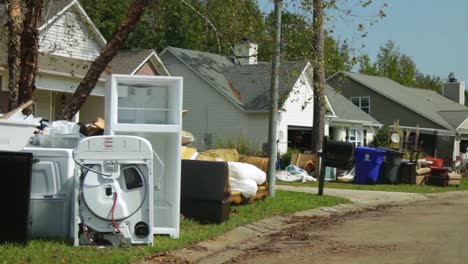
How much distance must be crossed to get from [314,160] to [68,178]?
1850cm

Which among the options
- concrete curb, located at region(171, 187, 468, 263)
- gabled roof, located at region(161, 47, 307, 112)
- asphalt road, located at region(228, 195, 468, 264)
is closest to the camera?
asphalt road, located at region(228, 195, 468, 264)

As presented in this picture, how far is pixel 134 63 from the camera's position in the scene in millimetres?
26344

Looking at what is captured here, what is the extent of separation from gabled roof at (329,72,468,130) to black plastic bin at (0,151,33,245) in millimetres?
36841

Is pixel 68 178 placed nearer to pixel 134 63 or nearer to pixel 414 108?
pixel 134 63

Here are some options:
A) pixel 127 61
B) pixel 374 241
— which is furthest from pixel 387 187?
pixel 374 241

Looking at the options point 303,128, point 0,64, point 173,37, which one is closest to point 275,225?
point 0,64

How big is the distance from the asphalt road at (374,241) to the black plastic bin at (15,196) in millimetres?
2871

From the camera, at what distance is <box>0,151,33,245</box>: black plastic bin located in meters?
8.41

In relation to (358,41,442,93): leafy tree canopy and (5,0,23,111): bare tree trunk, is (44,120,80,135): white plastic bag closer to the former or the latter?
(5,0,23,111): bare tree trunk

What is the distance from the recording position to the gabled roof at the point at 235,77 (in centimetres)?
3212

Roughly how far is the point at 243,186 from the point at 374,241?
3705mm

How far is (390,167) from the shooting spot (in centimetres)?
2436

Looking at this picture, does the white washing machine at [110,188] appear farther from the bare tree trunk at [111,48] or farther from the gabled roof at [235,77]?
the gabled roof at [235,77]

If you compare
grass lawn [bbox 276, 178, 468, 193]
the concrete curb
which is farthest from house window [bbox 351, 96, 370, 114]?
the concrete curb
